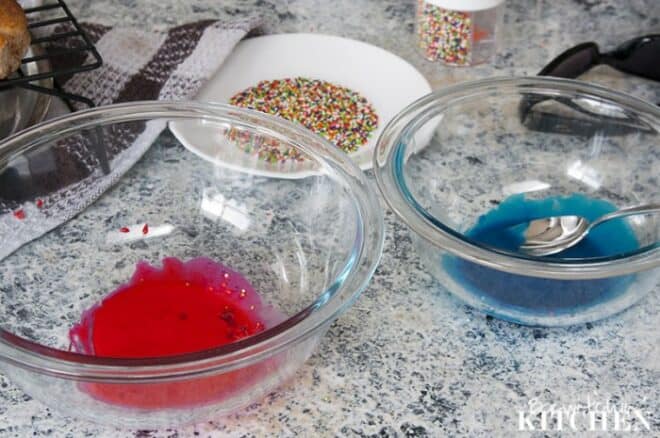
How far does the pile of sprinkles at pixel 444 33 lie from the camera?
4.18 feet

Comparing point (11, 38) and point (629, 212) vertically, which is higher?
point (11, 38)

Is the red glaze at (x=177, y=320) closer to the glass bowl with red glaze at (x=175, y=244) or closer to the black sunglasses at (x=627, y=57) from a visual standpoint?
the glass bowl with red glaze at (x=175, y=244)

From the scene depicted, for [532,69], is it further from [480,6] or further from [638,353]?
[638,353]

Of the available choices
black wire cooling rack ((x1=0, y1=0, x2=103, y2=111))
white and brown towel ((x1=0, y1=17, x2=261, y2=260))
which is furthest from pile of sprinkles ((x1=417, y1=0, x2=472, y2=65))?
black wire cooling rack ((x1=0, y1=0, x2=103, y2=111))

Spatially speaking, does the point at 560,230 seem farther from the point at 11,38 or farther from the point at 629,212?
the point at 11,38

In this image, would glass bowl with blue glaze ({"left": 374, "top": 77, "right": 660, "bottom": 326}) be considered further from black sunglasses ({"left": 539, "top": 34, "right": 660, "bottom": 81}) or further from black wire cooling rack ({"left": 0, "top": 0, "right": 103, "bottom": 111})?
black wire cooling rack ({"left": 0, "top": 0, "right": 103, "bottom": 111})

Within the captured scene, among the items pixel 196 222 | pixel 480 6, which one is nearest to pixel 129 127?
pixel 196 222

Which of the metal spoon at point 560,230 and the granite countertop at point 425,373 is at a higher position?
the metal spoon at point 560,230

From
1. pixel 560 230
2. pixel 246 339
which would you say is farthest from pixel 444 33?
pixel 246 339

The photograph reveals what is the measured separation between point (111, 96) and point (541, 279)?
650 millimetres

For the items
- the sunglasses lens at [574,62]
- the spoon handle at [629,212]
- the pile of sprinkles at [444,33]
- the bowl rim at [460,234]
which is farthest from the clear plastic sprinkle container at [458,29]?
the spoon handle at [629,212]

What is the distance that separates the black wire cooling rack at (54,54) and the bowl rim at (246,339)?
0.14m

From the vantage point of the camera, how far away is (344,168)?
872 millimetres

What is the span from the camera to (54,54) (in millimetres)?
1101
